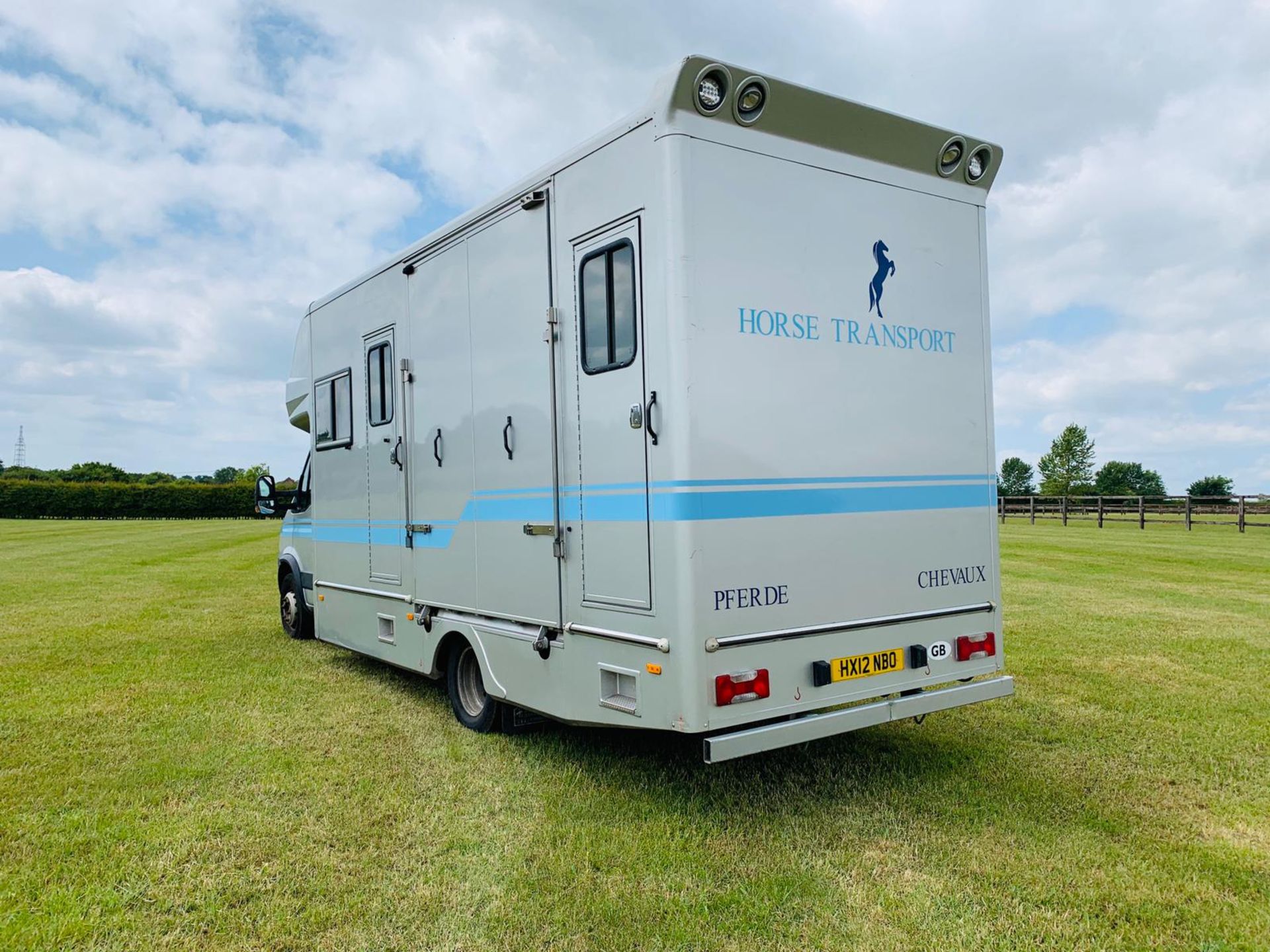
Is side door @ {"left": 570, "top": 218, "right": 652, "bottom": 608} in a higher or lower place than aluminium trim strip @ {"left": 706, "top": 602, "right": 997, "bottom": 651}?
higher

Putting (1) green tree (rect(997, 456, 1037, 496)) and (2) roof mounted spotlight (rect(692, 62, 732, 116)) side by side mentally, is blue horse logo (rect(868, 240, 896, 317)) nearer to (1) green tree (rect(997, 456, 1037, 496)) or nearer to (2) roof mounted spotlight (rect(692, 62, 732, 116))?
(2) roof mounted spotlight (rect(692, 62, 732, 116))

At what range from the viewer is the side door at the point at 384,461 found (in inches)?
251

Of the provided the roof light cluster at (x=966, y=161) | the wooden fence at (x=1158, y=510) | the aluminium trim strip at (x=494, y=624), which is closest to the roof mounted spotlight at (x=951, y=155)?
the roof light cluster at (x=966, y=161)

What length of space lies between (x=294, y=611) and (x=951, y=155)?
7.40m

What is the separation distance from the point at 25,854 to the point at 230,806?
2.80ft

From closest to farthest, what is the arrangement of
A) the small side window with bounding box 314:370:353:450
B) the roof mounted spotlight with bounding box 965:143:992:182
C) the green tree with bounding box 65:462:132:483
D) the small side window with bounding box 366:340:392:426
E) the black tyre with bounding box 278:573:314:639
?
the roof mounted spotlight with bounding box 965:143:992:182
the small side window with bounding box 366:340:392:426
the small side window with bounding box 314:370:353:450
the black tyre with bounding box 278:573:314:639
the green tree with bounding box 65:462:132:483

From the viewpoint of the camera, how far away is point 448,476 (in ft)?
18.7

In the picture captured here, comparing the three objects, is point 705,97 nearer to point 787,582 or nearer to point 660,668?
point 787,582

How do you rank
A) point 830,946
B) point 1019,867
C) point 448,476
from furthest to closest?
point 448,476 < point 1019,867 < point 830,946

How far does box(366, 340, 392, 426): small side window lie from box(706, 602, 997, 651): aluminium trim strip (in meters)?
3.47

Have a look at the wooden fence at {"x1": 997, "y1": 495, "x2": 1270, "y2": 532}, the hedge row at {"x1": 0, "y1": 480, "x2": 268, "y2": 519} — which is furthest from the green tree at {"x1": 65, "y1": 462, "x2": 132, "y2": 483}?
the wooden fence at {"x1": 997, "y1": 495, "x2": 1270, "y2": 532}

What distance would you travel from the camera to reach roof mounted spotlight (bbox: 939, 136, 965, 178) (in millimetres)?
4875

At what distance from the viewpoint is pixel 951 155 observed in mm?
4922

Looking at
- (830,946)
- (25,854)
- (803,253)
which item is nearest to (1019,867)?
(830,946)
